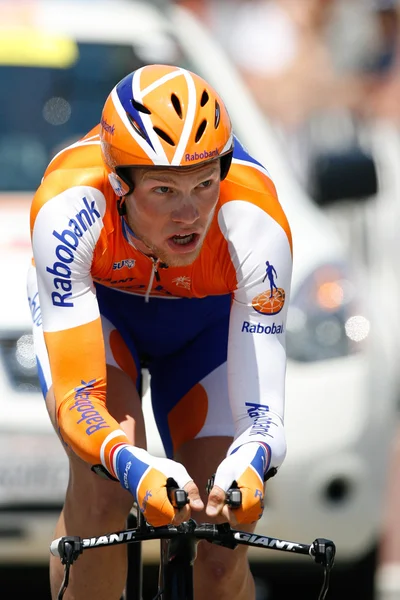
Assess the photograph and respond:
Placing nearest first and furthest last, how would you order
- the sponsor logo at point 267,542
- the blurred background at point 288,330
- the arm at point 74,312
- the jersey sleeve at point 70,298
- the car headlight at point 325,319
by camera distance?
1. the sponsor logo at point 267,542
2. the arm at point 74,312
3. the jersey sleeve at point 70,298
4. the blurred background at point 288,330
5. the car headlight at point 325,319

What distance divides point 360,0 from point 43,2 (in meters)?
6.54

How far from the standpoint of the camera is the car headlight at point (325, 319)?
614 centimetres

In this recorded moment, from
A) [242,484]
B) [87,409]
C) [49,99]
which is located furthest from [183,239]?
[49,99]

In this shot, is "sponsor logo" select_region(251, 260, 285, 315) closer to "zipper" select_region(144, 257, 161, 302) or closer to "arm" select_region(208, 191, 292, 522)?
"arm" select_region(208, 191, 292, 522)

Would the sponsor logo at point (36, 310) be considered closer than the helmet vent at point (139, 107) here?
No

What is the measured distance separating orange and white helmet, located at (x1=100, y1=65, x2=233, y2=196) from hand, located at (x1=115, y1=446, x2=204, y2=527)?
0.86 meters

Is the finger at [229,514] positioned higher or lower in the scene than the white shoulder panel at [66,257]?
lower

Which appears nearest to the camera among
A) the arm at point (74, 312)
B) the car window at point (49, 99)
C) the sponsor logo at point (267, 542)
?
the sponsor logo at point (267, 542)

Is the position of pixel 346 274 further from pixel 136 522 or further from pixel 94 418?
pixel 94 418

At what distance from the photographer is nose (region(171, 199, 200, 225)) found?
4199 mm

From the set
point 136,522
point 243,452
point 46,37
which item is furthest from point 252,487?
point 46,37

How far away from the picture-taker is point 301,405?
6.00m

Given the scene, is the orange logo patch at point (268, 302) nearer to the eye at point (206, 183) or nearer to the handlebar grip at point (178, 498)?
the eye at point (206, 183)

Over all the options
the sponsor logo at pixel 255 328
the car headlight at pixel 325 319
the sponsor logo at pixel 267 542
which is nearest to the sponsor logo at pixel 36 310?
the sponsor logo at pixel 255 328
